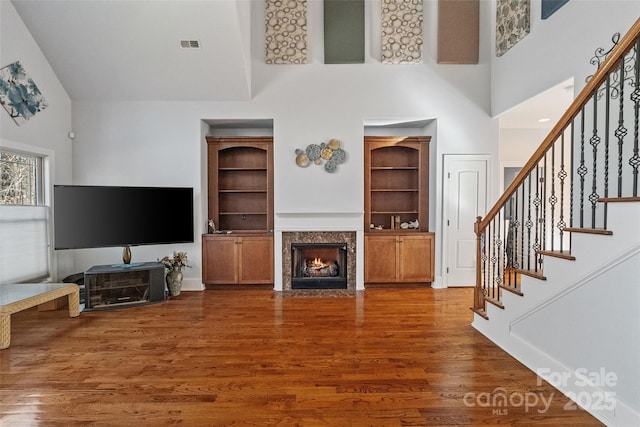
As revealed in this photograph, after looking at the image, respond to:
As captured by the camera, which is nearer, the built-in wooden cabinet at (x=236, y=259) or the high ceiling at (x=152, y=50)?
the high ceiling at (x=152, y=50)

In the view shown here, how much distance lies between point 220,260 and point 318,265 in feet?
5.08

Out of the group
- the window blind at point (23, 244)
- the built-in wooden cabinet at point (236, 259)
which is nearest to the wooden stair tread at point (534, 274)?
the built-in wooden cabinet at point (236, 259)

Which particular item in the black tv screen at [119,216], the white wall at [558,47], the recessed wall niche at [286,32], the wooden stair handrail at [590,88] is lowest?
the black tv screen at [119,216]

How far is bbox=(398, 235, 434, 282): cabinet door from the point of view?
195 inches

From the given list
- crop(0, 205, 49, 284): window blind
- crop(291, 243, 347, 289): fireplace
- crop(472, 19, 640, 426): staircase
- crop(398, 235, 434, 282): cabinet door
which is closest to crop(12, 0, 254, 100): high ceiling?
crop(0, 205, 49, 284): window blind

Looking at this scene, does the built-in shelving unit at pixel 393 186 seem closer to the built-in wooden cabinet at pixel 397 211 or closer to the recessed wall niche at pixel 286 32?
the built-in wooden cabinet at pixel 397 211

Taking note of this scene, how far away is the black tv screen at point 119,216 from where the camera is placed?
3.90m

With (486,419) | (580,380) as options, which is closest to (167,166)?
(486,419)

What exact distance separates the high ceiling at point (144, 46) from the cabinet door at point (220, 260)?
2.25 meters

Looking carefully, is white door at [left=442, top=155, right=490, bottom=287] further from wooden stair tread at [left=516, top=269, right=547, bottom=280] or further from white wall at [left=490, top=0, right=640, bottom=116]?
wooden stair tread at [left=516, top=269, right=547, bottom=280]

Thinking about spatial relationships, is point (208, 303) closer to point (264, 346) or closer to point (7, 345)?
point (264, 346)

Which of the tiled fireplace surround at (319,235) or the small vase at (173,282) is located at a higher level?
the tiled fireplace surround at (319,235)

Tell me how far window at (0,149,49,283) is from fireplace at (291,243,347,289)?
3.46 meters

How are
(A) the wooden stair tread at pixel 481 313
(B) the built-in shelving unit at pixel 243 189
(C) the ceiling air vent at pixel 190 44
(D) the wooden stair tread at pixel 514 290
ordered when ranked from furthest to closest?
1. (B) the built-in shelving unit at pixel 243 189
2. (C) the ceiling air vent at pixel 190 44
3. (A) the wooden stair tread at pixel 481 313
4. (D) the wooden stair tread at pixel 514 290
